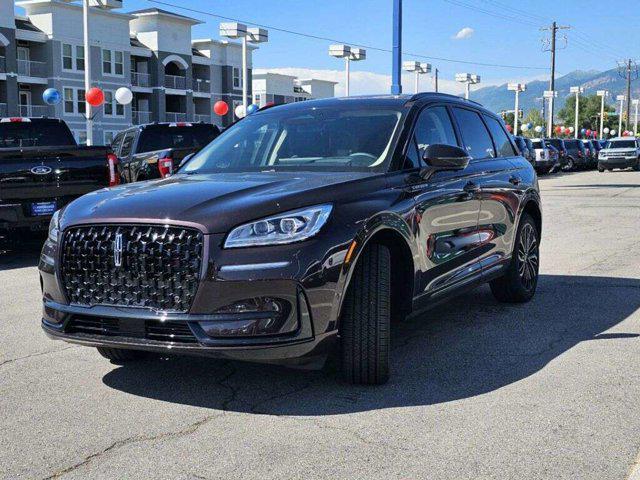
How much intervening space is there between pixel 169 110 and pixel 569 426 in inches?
2466

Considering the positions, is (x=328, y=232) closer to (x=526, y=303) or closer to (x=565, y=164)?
(x=526, y=303)

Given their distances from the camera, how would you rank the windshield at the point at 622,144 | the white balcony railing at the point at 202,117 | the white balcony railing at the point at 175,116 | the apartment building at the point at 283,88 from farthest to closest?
the apartment building at the point at 283,88
the white balcony railing at the point at 202,117
the white balcony railing at the point at 175,116
the windshield at the point at 622,144

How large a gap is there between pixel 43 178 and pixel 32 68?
45.9 m

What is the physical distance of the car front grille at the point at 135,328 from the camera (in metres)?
4.12

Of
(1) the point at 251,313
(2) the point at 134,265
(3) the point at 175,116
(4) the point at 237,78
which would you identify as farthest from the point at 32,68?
(1) the point at 251,313

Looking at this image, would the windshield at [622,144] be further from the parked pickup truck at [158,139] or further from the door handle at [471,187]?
the door handle at [471,187]

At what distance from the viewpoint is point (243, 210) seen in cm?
418

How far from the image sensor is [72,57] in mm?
53531

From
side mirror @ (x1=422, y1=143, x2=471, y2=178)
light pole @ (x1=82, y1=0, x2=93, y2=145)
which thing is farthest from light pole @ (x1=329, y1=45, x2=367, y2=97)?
side mirror @ (x1=422, y1=143, x2=471, y2=178)

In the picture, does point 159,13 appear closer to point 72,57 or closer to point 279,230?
point 72,57

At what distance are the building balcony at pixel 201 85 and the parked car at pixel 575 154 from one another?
30650 mm

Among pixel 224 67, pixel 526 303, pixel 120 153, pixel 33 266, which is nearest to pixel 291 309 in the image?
pixel 526 303

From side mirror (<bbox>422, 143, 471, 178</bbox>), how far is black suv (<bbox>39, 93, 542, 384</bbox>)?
14mm

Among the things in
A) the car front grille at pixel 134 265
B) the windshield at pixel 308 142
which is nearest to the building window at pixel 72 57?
the windshield at pixel 308 142
